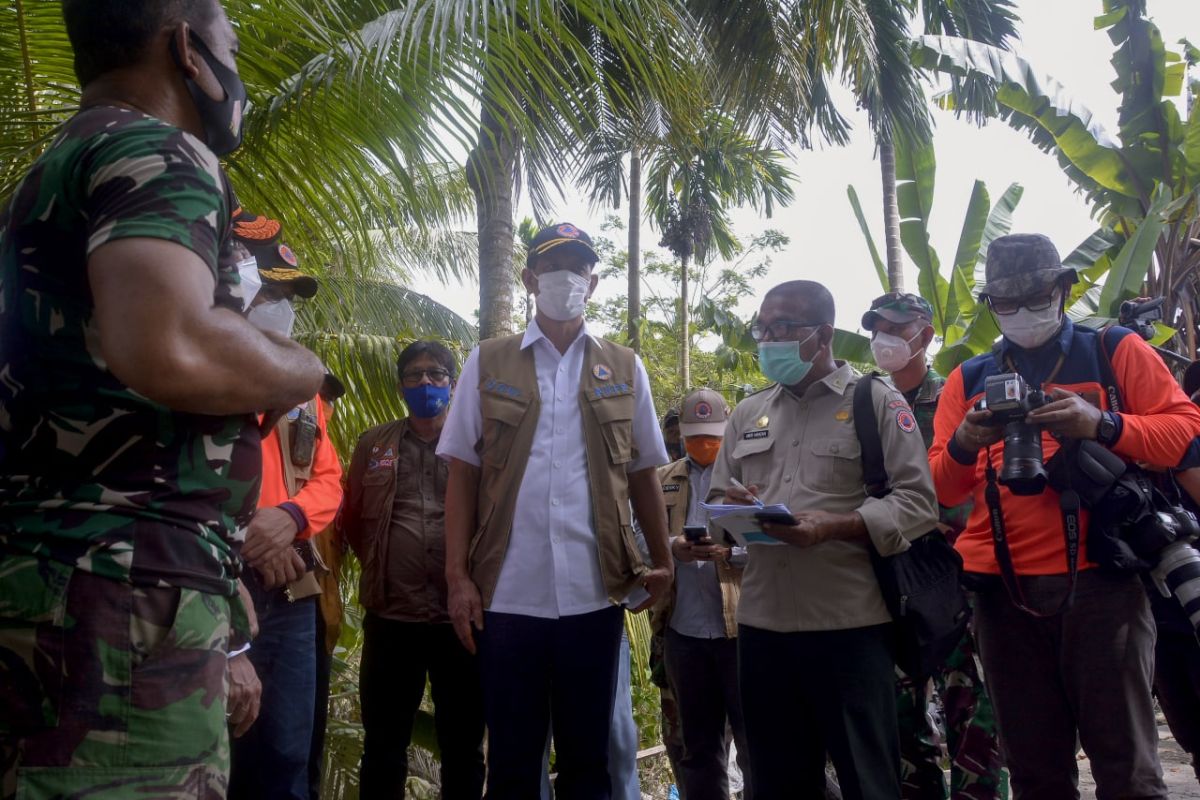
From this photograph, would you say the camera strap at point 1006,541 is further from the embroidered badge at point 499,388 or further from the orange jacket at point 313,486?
the orange jacket at point 313,486

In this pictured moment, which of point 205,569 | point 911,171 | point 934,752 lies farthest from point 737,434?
point 911,171

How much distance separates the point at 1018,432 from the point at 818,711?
104cm

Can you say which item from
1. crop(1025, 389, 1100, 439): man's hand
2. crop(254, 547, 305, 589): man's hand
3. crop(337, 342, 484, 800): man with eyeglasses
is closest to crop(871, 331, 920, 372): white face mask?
crop(1025, 389, 1100, 439): man's hand

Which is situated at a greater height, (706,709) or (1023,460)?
(1023,460)

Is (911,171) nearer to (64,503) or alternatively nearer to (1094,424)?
(1094,424)

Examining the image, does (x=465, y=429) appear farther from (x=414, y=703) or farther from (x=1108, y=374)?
(x=1108, y=374)

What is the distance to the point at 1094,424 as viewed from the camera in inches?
111

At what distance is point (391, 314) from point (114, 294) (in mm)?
10132

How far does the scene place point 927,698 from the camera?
3779 mm

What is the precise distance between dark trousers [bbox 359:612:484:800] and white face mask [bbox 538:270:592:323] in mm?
1356

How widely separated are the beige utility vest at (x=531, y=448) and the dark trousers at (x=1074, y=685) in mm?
1178

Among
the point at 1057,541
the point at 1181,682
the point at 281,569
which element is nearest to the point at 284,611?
the point at 281,569

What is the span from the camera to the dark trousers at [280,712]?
10.2 feet

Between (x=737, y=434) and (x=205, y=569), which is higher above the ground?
(x=737, y=434)
